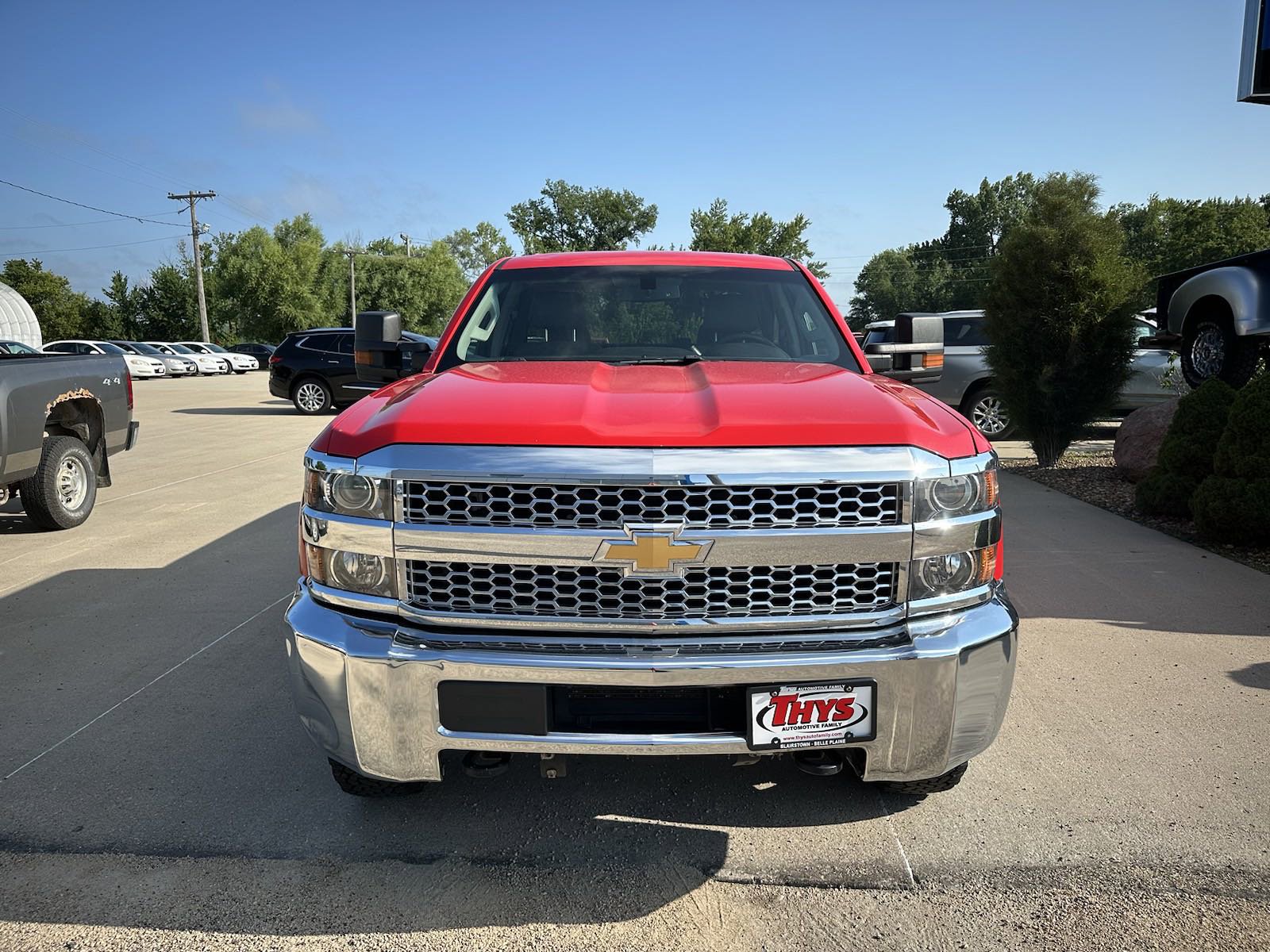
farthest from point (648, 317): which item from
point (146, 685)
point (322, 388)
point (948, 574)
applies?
point (322, 388)

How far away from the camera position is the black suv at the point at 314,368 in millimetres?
17547

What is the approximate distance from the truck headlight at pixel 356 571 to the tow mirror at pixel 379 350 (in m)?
1.65

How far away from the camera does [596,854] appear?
103 inches

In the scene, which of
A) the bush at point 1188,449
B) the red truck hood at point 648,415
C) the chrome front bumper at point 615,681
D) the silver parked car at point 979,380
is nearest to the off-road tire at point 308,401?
the silver parked car at point 979,380

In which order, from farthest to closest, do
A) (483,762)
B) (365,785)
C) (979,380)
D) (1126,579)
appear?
(979,380) < (1126,579) < (365,785) < (483,762)

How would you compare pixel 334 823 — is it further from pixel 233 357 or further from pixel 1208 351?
pixel 233 357

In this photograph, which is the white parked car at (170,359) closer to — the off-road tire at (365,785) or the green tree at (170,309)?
the green tree at (170,309)

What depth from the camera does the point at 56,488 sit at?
6.88 m

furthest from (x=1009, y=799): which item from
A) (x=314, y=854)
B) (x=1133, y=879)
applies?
(x=314, y=854)

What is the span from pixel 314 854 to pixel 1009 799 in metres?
2.17

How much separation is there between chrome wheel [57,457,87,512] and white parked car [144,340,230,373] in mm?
36796

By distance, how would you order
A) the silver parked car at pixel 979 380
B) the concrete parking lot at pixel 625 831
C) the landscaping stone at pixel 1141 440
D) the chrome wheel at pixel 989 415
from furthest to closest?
the chrome wheel at pixel 989 415 → the silver parked car at pixel 979 380 → the landscaping stone at pixel 1141 440 → the concrete parking lot at pixel 625 831

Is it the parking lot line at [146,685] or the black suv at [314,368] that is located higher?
the black suv at [314,368]

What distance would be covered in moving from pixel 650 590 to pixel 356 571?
2.53 ft
